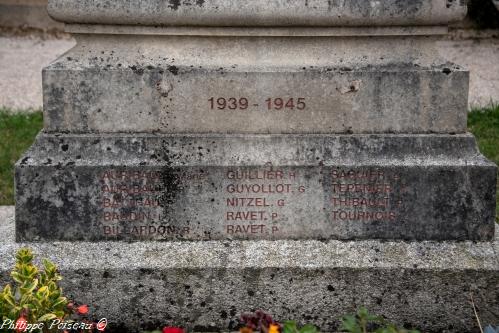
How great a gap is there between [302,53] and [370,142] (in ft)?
1.94

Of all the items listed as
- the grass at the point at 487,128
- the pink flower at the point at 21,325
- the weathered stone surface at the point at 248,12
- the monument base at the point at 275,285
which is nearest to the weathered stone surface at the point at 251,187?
the monument base at the point at 275,285

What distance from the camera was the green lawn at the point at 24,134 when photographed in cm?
705

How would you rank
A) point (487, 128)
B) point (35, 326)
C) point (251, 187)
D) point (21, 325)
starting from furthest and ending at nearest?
point (487, 128)
point (251, 187)
point (35, 326)
point (21, 325)

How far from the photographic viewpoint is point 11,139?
810 centimetres

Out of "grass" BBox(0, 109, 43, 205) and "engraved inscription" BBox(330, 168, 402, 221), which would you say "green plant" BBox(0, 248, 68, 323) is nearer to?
"engraved inscription" BBox(330, 168, 402, 221)

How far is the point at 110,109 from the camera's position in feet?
13.9

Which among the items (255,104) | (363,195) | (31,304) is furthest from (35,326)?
(363,195)

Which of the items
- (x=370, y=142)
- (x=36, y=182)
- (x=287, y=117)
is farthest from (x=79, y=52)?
(x=370, y=142)

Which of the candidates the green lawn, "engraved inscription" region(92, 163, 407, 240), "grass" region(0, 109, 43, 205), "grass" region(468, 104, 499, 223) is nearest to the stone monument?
"engraved inscription" region(92, 163, 407, 240)

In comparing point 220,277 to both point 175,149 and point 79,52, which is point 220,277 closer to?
point 175,149

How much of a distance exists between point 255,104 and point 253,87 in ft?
0.30

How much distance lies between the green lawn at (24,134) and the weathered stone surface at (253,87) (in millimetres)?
2493

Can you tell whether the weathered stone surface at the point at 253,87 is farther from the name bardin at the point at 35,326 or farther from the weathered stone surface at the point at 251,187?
the name bardin at the point at 35,326

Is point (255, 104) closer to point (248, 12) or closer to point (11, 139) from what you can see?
point (248, 12)
